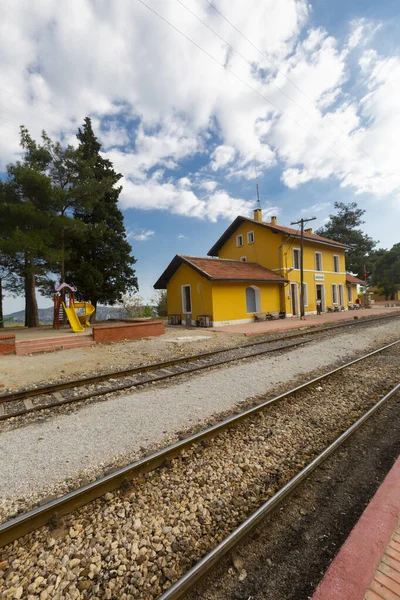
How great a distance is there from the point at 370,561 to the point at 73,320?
49.2 ft

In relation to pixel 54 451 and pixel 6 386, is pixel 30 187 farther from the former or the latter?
pixel 54 451

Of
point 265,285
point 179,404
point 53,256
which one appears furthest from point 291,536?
point 265,285

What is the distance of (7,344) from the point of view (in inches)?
397

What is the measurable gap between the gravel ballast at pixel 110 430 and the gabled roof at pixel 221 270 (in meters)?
10.8

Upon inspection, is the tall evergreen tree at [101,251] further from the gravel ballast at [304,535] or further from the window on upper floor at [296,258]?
the gravel ballast at [304,535]

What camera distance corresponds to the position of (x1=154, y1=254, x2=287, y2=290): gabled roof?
18.1 m

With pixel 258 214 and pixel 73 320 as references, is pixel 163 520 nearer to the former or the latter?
pixel 73 320

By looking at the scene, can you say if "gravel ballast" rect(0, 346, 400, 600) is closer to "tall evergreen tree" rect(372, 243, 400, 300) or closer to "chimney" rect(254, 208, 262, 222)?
"chimney" rect(254, 208, 262, 222)

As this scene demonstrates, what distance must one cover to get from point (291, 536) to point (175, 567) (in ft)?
3.42

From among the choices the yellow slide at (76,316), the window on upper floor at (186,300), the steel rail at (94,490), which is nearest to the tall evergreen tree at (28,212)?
the yellow slide at (76,316)

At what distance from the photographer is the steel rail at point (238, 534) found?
6.21 feet

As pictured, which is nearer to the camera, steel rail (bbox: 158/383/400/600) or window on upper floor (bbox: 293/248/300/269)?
steel rail (bbox: 158/383/400/600)

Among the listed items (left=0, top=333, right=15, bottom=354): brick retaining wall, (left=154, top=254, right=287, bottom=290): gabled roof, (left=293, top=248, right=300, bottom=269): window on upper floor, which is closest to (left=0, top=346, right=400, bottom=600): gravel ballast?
(left=0, top=333, right=15, bottom=354): brick retaining wall

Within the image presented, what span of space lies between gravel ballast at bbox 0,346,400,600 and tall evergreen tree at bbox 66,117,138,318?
1916 centimetres
